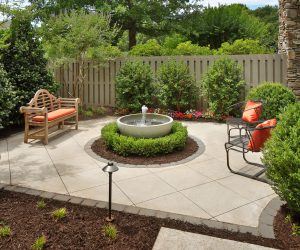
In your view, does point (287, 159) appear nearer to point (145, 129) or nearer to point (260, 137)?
point (260, 137)

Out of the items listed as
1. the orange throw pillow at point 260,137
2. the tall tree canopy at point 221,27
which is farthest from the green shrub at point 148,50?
the orange throw pillow at point 260,137

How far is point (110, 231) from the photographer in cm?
275

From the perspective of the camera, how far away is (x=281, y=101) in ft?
20.4

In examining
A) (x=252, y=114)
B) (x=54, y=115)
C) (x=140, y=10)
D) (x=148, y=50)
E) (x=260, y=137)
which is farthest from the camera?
(x=140, y=10)

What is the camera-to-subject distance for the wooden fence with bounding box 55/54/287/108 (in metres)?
7.59

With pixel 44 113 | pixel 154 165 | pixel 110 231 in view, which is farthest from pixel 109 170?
pixel 44 113

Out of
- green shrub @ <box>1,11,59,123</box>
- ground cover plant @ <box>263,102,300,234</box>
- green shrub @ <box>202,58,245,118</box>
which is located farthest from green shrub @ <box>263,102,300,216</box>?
green shrub @ <box>1,11,59,123</box>

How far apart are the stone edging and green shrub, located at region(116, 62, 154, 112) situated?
4.75 m

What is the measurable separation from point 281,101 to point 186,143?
7.24ft

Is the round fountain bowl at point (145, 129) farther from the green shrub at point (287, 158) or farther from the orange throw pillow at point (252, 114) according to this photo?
the green shrub at point (287, 158)

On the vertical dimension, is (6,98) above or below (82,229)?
above

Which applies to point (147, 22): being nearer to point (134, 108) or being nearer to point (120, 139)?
point (134, 108)

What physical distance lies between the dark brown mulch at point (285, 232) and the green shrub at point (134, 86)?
214 inches

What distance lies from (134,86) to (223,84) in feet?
7.38
